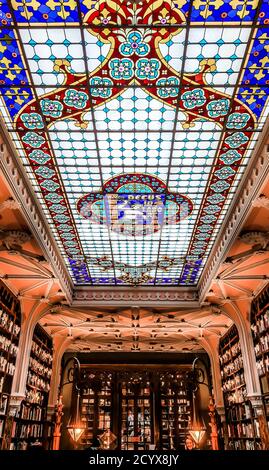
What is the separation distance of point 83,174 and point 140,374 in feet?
46.9

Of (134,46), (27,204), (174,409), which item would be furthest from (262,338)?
(174,409)

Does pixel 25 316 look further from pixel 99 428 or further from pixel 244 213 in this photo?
pixel 99 428

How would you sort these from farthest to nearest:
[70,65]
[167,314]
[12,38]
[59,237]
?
[167,314] → [59,237] → [70,65] → [12,38]

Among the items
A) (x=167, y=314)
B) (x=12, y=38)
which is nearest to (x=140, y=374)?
(x=167, y=314)

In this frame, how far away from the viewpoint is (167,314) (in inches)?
508

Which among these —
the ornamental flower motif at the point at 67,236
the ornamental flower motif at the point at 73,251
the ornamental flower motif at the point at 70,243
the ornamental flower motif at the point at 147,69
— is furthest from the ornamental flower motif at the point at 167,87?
the ornamental flower motif at the point at 73,251

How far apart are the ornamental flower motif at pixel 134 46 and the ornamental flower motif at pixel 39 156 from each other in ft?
7.64

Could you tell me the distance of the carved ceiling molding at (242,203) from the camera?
19.4 feet

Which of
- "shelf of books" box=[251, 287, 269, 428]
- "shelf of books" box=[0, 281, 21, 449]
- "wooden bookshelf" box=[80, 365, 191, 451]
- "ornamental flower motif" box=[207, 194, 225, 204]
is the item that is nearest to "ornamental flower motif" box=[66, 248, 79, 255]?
"shelf of books" box=[0, 281, 21, 449]

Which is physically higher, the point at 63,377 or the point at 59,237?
the point at 59,237

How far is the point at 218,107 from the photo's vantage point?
214 inches

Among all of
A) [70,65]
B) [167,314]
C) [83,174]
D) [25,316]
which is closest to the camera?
[70,65]

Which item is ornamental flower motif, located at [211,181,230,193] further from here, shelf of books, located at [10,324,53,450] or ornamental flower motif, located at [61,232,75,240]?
shelf of books, located at [10,324,53,450]

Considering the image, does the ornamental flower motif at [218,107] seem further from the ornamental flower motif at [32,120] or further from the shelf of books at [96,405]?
the shelf of books at [96,405]
